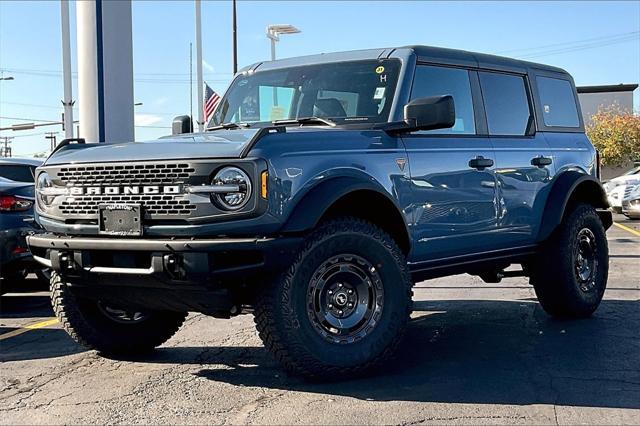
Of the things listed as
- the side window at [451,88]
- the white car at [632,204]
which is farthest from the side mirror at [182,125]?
the white car at [632,204]

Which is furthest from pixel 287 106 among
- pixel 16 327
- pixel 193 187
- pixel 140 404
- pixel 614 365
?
pixel 16 327

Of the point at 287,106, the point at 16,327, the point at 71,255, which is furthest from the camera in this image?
the point at 16,327

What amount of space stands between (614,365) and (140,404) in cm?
295

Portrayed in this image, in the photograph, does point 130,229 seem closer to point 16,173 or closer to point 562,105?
point 562,105

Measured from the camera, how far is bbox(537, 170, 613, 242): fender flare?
631 cm

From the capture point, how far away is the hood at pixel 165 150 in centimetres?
422

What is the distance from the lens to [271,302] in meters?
4.21

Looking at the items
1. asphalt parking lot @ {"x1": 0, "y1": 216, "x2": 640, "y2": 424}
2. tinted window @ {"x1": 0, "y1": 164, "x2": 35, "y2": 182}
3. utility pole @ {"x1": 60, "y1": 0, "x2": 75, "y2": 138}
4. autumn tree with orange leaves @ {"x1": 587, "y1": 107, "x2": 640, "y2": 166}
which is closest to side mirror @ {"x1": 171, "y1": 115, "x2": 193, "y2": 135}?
asphalt parking lot @ {"x1": 0, "y1": 216, "x2": 640, "y2": 424}

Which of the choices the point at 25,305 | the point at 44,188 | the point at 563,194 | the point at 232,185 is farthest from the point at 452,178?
the point at 25,305

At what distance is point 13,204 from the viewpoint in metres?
7.55

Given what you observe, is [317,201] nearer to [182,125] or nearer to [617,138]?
[182,125]

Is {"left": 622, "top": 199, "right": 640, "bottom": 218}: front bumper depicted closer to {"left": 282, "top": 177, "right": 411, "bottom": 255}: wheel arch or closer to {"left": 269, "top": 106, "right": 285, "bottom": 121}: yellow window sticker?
{"left": 269, "top": 106, "right": 285, "bottom": 121}: yellow window sticker

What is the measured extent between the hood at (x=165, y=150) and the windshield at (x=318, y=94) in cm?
80

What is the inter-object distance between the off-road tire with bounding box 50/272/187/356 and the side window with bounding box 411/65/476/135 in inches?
92.2
